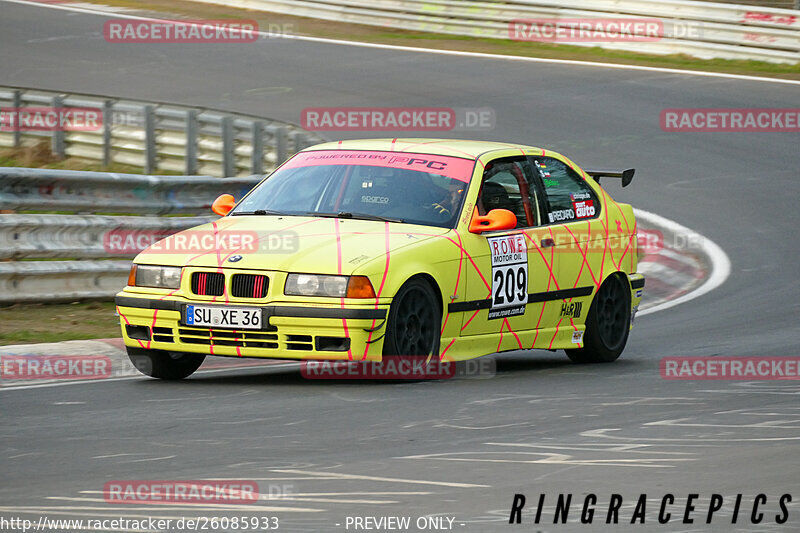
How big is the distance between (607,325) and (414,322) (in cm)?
240

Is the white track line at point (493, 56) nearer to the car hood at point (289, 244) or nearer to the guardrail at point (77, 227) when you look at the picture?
the guardrail at point (77, 227)

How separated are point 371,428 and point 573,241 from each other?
3.44 metres

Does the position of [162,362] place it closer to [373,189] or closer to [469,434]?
[373,189]

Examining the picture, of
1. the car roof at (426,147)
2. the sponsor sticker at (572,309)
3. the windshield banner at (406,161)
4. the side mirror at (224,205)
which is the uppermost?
the car roof at (426,147)

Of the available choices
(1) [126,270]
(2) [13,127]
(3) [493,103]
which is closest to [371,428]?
(1) [126,270]

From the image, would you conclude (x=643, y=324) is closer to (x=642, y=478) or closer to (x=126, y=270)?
(x=126, y=270)

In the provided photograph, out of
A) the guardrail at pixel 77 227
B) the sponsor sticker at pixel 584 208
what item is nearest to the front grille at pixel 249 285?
the sponsor sticker at pixel 584 208

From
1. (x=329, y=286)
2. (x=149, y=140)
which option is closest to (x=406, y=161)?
(x=329, y=286)

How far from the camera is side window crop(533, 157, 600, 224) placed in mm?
10141

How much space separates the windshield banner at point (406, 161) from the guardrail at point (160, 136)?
21.6ft

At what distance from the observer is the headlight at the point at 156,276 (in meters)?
8.55

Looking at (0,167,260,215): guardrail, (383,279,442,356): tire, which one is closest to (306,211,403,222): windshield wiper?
(383,279,442,356): tire

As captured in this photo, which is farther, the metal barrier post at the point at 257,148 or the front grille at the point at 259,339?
the metal barrier post at the point at 257,148

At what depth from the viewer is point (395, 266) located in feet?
27.5
